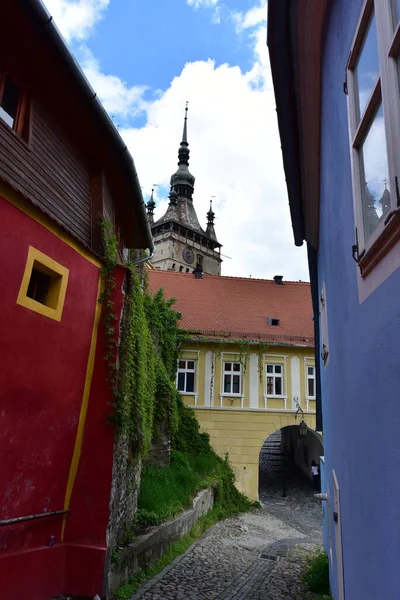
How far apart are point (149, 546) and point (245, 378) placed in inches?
461

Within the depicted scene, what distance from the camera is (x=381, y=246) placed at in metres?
2.03

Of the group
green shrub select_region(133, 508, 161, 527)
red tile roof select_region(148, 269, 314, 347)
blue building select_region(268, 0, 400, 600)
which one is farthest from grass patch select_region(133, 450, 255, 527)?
blue building select_region(268, 0, 400, 600)

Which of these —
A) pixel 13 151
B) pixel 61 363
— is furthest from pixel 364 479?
pixel 13 151

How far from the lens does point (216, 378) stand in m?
20.0

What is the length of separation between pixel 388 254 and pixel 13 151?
5424mm

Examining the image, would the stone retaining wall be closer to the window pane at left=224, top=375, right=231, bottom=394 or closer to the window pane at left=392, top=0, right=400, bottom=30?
the window pane at left=224, top=375, right=231, bottom=394

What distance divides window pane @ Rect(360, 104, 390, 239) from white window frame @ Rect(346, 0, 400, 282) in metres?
0.05

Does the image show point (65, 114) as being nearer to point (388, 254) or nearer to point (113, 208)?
point (113, 208)

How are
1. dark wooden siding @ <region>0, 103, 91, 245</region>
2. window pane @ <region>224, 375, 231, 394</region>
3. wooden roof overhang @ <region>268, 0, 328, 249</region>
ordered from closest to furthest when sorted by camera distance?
1. wooden roof overhang @ <region>268, 0, 328, 249</region>
2. dark wooden siding @ <region>0, 103, 91, 245</region>
3. window pane @ <region>224, 375, 231, 394</region>

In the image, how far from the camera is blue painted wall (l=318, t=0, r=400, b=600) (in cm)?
188

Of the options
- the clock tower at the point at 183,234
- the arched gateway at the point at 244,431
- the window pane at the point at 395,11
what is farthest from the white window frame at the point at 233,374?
the clock tower at the point at 183,234

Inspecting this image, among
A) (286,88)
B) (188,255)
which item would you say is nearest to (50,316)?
(286,88)

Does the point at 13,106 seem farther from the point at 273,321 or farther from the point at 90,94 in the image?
the point at 273,321

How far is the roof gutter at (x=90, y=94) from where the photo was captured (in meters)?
5.33
